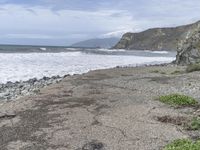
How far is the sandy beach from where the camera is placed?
8797mm

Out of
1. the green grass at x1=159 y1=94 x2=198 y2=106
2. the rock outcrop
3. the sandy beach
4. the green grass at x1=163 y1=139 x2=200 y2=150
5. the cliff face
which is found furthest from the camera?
the cliff face

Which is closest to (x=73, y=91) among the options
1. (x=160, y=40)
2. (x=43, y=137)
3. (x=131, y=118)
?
(x=131, y=118)

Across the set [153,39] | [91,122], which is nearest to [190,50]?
[91,122]

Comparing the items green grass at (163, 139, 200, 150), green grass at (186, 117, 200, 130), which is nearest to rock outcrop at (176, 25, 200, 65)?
green grass at (186, 117, 200, 130)

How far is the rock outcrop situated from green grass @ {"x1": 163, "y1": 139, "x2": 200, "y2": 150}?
25.1 meters

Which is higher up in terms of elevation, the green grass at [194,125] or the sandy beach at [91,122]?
the green grass at [194,125]

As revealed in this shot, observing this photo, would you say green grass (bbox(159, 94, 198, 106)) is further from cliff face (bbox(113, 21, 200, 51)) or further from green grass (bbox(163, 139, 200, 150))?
cliff face (bbox(113, 21, 200, 51))

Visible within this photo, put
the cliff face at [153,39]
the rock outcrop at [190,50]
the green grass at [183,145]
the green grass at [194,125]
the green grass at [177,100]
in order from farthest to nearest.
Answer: the cliff face at [153,39], the rock outcrop at [190,50], the green grass at [177,100], the green grass at [194,125], the green grass at [183,145]

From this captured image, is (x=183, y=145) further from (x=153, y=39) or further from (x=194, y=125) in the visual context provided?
(x=153, y=39)

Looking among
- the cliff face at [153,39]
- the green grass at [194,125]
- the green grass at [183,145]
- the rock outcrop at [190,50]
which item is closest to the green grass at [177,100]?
the green grass at [194,125]

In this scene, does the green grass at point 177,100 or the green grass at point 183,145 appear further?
the green grass at point 177,100

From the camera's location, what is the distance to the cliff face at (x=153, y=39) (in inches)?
5487

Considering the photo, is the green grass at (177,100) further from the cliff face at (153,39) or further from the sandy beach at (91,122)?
the cliff face at (153,39)

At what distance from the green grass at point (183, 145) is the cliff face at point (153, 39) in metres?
126
